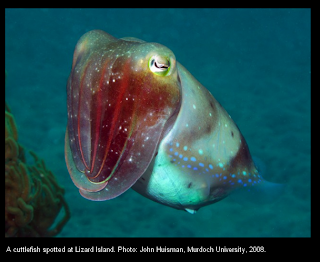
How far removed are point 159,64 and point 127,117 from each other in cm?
32

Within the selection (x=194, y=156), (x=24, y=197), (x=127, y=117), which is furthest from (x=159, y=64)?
(x=24, y=197)

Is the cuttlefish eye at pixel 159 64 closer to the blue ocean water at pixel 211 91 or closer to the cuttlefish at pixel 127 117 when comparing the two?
the cuttlefish at pixel 127 117

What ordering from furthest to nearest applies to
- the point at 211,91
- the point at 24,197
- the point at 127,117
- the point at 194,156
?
the point at 211,91 → the point at 24,197 → the point at 194,156 → the point at 127,117

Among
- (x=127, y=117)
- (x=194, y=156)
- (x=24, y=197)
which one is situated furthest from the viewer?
(x=24, y=197)

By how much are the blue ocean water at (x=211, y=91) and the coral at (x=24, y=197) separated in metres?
1.30

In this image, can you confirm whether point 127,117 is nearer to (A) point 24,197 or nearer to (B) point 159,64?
(B) point 159,64

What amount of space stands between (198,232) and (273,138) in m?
5.33

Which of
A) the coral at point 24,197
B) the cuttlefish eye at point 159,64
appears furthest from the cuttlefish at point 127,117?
the coral at point 24,197

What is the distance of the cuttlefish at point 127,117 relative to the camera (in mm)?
1471

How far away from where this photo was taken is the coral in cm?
409

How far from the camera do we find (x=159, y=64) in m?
1.48

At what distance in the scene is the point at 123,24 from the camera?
90.9 ft
